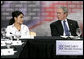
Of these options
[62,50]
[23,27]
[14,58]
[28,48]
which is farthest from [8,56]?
[23,27]

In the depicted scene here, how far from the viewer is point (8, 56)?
183cm

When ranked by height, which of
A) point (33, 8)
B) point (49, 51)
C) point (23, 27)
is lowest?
point (49, 51)

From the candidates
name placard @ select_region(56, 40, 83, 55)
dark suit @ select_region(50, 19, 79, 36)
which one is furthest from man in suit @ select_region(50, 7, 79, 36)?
name placard @ select_region(56, 40, 83, 55)

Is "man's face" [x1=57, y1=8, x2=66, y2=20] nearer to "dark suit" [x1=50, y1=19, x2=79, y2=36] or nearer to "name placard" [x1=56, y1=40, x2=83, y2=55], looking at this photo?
"dark suit" [x1=50, y1=19, x2=79, y2=36]

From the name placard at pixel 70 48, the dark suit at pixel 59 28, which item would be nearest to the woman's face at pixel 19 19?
the dark suit at pixel 59 28

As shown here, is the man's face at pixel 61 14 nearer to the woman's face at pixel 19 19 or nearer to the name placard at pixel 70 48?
the woman's face at pixel 19 19

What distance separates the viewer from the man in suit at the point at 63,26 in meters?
3.75

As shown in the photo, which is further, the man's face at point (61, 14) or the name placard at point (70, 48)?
the man's face at point (61, 14)

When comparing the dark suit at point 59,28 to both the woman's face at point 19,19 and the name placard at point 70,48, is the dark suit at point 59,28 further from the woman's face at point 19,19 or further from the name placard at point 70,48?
the name placard at point 70,48

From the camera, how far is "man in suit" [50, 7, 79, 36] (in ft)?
12.3

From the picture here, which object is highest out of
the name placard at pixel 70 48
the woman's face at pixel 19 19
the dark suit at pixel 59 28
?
the woman's face at pixel 19 19

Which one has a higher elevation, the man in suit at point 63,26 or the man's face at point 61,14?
the man's face at point 61,14

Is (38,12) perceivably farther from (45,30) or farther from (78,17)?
(78,17)

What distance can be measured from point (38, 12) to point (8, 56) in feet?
14.1
